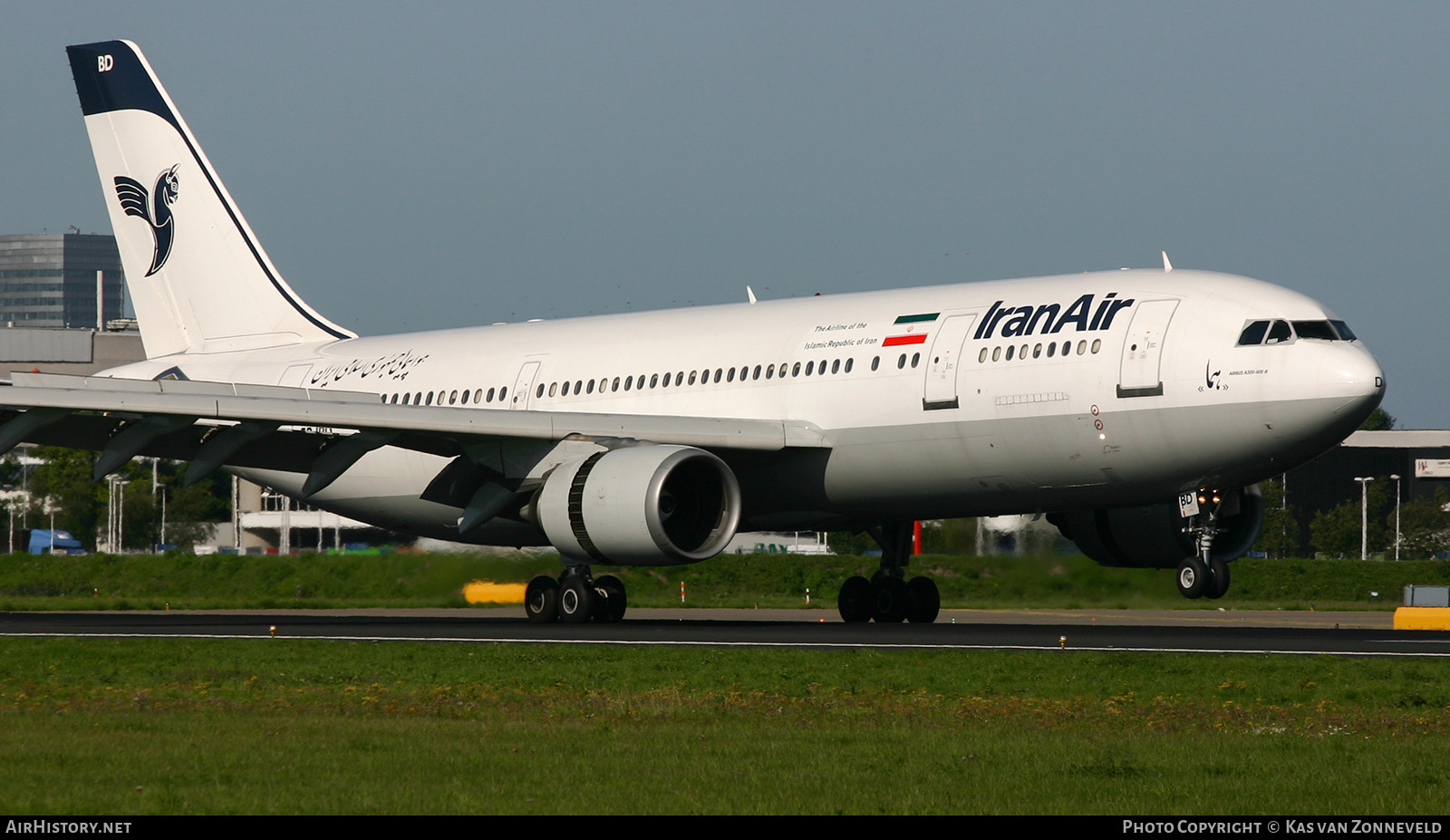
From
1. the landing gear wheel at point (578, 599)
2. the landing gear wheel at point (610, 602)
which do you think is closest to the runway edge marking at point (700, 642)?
the landing gear wheel at point (578, 599)

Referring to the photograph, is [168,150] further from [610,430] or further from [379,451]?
[610,430]

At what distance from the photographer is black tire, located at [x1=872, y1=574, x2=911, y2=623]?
27.4m

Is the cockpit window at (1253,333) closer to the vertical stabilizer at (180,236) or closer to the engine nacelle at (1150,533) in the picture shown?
the engine nacelle at (1150,533)

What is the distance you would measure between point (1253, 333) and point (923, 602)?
799cm

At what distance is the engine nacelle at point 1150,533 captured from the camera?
2453 cm

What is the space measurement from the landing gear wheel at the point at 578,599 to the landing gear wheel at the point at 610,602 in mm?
129

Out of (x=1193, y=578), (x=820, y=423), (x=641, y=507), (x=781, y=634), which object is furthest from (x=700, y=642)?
(x=1193, y=578)

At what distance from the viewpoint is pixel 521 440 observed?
81.5 feet

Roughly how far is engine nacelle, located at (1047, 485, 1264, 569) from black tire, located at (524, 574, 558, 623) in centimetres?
781

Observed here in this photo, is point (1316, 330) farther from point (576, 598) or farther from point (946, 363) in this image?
point (576, 598)

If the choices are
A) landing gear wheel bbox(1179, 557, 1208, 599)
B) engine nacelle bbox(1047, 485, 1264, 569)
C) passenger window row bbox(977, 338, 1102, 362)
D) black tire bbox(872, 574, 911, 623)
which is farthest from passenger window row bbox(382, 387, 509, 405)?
landing gear wheel bbox(1179, 557, 1208, 599)

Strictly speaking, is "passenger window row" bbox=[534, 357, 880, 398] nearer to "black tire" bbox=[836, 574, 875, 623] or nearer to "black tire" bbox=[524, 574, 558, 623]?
"black tire" bbox=[524, 574, 558, 623]

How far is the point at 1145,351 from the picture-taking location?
71.6 feet

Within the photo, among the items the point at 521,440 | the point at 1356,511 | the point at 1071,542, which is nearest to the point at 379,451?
the point at 521,440
